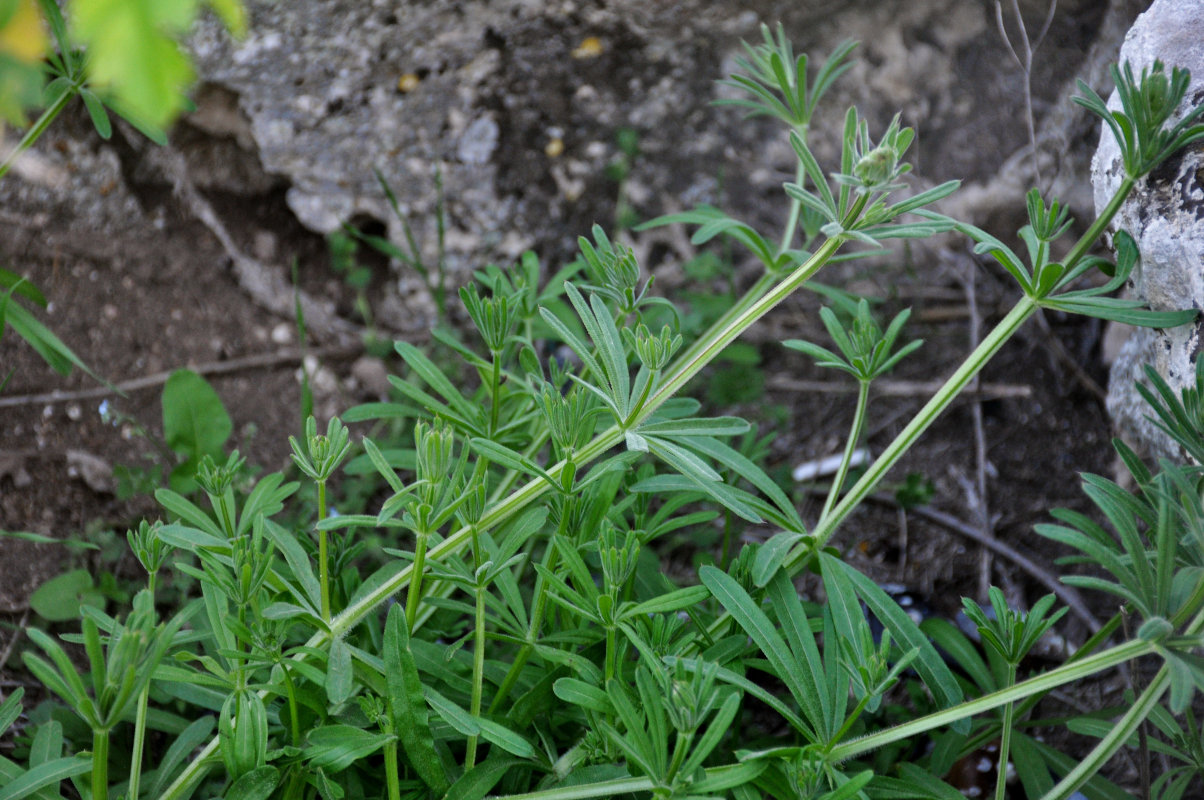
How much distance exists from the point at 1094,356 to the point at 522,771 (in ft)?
7.04

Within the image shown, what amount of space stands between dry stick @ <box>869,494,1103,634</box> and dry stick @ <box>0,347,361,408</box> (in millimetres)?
1725

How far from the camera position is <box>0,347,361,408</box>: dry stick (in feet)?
8.09

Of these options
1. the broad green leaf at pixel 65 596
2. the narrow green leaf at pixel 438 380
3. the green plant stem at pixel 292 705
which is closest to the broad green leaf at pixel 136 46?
the green plant stem at pixel 292 705

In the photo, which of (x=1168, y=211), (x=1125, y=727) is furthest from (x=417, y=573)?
(x=1168, y=211)

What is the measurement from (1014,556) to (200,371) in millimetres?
2358

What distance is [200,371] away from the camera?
2.68 m

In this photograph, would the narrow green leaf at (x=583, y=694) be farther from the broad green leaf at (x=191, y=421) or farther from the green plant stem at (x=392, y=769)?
the broad green leaf at (x=191, y=421)

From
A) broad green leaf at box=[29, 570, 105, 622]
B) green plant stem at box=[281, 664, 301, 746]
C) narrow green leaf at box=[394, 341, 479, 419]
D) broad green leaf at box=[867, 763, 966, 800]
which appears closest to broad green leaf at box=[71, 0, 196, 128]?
green plant stem at box=[281, 664, 301, 746]

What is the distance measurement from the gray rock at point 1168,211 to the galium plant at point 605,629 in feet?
0.40

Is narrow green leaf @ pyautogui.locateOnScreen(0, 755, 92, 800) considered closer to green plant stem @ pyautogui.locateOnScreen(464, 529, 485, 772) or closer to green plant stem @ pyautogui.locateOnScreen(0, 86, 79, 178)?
green plant stem @ pyautogui.locateOnScreen(464, 529, 485, 772)

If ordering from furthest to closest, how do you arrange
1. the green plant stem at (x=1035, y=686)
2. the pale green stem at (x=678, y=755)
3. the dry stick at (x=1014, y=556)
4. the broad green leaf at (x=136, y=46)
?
the dry stick at (x=1014, y=556) → the green plant stem at (x=1035, y=686) → the pale green stem at (x=678, y=755) → the broad green leaf at (x=136, y=46)

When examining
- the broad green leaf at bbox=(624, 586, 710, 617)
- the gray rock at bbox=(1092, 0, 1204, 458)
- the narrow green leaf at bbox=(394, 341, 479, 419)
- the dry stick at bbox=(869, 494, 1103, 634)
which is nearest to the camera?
the broad green leaf at bbox=(624, 586, 710, 617)

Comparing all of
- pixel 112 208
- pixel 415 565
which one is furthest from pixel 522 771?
pixel 112 208

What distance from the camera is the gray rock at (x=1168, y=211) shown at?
5.52 feet
